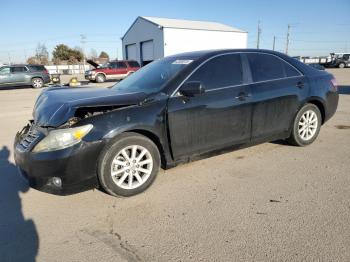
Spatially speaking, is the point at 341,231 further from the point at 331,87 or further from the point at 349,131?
the point at 349,131

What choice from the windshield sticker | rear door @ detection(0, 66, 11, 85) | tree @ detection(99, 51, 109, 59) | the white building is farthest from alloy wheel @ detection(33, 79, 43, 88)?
tree @ detection(99, 51, 109, 59)

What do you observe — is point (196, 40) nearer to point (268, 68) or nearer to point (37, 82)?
point (37, 82)

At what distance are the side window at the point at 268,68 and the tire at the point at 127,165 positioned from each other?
1.93m

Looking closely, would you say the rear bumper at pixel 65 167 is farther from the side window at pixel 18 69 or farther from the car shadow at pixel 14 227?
the side window at pixel 18 69

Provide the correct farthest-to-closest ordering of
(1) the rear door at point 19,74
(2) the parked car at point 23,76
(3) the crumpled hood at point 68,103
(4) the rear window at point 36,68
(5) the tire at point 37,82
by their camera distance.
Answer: (4) the rear window at point 36,68 < (5) the tire at point 37,82 < (1) the rear door at point 19,74 < (2) the parked car at point 23,76 < (3) the crumpled hood at point 68,103

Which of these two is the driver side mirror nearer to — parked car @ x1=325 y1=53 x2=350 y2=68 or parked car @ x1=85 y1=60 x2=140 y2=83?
parked car @ x1=85 y1=60 x2=140 y2=83

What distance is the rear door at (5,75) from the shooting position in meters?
20.8

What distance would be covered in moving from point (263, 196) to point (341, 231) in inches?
35.4

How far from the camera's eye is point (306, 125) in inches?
206

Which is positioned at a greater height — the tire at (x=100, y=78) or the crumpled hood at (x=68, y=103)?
the crumpled hood at (x=68, y=103)

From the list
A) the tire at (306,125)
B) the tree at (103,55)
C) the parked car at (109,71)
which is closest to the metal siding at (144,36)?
the parked car at (109,71)

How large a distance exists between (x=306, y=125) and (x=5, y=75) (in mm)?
20695

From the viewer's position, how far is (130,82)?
4762 mm

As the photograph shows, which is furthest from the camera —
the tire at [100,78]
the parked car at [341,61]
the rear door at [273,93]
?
the parked car at [341,61]
